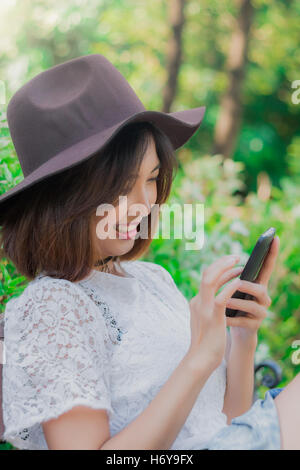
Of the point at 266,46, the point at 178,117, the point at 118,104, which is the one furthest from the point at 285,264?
the point at 266,46

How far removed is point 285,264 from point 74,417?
7.62ft

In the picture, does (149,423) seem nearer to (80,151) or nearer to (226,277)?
(226,277)

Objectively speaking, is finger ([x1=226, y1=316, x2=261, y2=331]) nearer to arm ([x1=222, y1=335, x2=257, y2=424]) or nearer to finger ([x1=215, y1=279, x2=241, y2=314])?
arm ([x1=222, y1=335, x2=257, y2=424])

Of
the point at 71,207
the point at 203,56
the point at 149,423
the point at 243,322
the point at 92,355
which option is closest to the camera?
the point at 149,423

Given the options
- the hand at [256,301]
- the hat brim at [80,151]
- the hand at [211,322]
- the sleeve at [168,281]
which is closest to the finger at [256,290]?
the hand at [256,301]

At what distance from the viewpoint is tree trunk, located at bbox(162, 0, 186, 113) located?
6.01 metres

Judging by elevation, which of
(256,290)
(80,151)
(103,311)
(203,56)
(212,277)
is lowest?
(203,56)

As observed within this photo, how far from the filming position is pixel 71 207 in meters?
1.40

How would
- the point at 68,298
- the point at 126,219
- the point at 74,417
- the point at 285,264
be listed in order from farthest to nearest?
the point at 285,264 → the point at 126,219 → the point at 68,298 → the point at 74,417

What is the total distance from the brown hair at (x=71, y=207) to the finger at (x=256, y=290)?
389 mm

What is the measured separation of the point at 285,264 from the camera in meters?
3.30

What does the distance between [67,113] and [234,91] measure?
527cm

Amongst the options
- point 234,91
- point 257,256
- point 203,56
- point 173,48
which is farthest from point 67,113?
point 203,56

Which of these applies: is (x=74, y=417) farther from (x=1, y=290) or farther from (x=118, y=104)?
(x=118, y=104)
